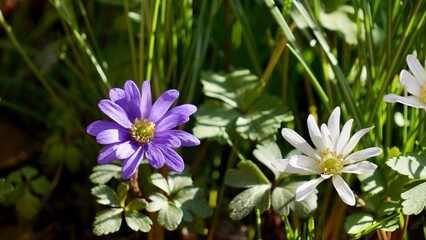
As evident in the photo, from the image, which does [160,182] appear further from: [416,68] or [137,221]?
[416,68]

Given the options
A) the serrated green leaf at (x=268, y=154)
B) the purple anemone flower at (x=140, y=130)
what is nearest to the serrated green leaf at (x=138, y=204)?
the purple anemone flower at (x=140, y=130)

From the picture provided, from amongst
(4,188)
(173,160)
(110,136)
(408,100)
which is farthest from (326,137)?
(4,188)

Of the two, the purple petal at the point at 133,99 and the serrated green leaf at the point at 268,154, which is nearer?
the purple petal at the point at 133,99

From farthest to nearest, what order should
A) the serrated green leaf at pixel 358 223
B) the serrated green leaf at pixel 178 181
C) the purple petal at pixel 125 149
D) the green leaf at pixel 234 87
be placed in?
the green leaf at pixel 234 87 < the serrated green leaf at pixel 178 181 < the serrated green leaf at pixel 358 223 < the purple petal at pixel 125 149

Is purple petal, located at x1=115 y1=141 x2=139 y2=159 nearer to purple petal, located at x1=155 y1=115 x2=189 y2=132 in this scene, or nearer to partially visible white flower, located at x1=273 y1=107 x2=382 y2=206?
purple petal, located at x1=155 y1=115 x2=189 y2=132

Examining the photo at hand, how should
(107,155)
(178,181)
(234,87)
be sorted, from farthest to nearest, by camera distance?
(234,87)
(178,181)
(107,155)

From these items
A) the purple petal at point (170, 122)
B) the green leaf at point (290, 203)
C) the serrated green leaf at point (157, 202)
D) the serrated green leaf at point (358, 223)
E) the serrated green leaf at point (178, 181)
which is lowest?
the serrated green leaf at point (358, 223)

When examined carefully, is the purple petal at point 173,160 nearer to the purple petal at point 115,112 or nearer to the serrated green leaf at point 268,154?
the purple petal at point 115,112
